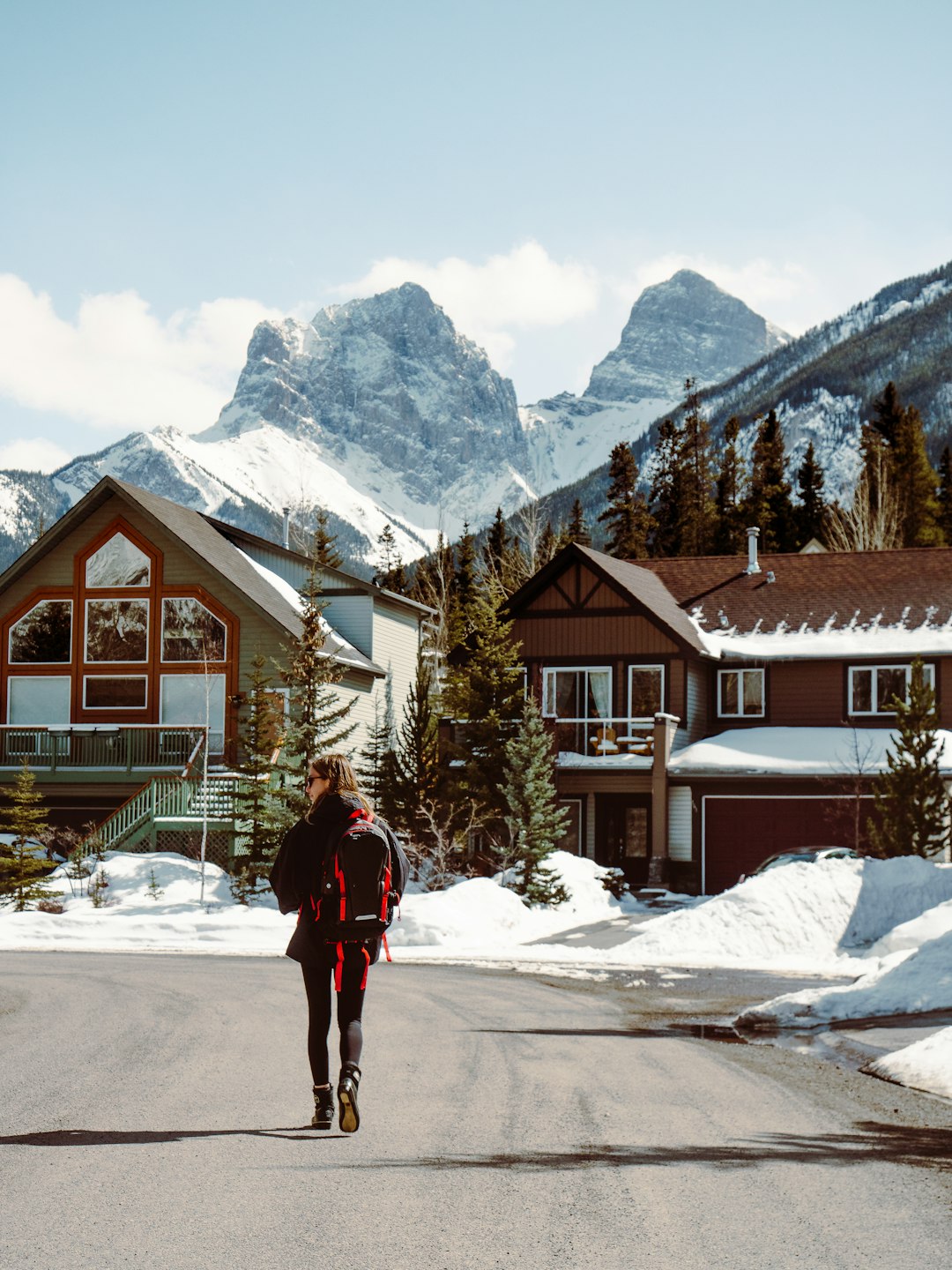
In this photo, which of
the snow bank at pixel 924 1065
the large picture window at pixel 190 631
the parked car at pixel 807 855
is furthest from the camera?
the large picture window at pixel 190 631

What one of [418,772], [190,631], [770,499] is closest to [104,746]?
[190,631]

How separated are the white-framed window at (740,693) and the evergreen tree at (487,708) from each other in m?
7.06

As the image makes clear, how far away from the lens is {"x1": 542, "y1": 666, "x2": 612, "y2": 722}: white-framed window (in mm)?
38688

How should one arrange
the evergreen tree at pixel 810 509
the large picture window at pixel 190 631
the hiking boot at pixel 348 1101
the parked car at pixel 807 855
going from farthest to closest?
the evergreen tree at pixel 810 509, the large picture window at pixel 190 631, the parked car at pixel 807 855, the hiking boot at pixel 348 1101

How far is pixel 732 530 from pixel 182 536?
48234mm

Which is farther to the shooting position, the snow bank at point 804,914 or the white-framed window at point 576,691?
the white-framed window at point 576,691

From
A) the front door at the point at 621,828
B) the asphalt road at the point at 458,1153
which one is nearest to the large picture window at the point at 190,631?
the front door at the point at 621,828

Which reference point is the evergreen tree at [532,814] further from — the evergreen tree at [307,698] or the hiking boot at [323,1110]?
the hiking boot at [323,1110]

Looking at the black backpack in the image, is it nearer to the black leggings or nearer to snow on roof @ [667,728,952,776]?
the black leggings

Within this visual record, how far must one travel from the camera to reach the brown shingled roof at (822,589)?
39406mm

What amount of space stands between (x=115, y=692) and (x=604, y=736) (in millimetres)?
12692

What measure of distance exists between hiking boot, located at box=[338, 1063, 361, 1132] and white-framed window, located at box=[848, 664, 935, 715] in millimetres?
31688

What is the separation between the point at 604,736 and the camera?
37344 millimetres

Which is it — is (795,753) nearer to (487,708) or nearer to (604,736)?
(604,736)
